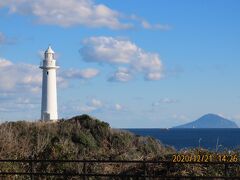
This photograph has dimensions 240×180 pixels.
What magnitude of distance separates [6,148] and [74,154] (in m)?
2.21

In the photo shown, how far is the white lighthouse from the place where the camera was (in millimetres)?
54781

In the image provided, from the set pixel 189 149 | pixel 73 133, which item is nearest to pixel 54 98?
pixel 73 133

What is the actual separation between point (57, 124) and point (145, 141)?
7.52 m

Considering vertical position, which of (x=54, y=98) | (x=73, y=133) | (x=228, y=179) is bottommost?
(x=228, y=179)

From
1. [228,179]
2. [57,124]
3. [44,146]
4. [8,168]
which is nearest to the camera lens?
[228,179]

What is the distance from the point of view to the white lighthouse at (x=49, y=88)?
54781 mm

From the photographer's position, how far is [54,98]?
55312mm

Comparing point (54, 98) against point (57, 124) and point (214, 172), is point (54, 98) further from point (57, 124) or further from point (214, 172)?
point (214, 172)

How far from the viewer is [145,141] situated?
45.7 m

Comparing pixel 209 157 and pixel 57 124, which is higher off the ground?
pixel 57 124

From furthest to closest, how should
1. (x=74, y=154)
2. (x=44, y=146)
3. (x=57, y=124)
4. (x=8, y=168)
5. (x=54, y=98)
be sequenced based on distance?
(x=54, y=98) → (x=57, y=124) → (x=44, y=146) → (x=74, y=154) → (x=8, y=168)

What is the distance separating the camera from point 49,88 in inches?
2183

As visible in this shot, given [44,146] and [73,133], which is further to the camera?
[73,133]

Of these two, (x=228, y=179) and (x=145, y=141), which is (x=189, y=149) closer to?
(x=228, y=179)
